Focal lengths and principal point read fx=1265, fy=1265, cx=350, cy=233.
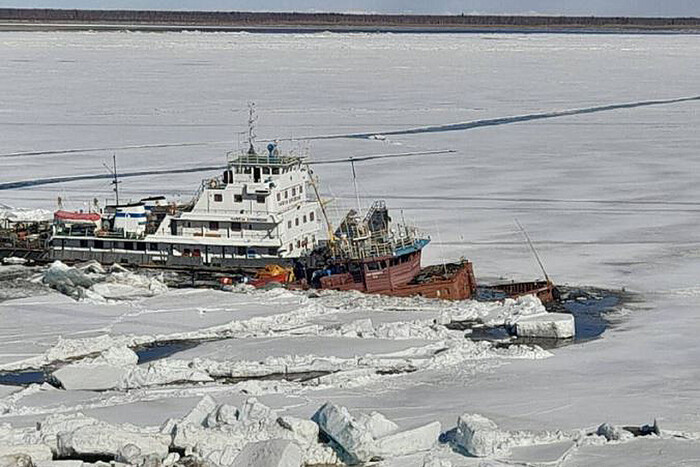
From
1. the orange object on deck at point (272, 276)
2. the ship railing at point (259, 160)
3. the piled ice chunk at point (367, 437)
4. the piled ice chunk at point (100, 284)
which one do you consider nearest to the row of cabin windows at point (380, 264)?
the orange object on deck at point (272, 276)

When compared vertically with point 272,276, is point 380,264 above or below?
above

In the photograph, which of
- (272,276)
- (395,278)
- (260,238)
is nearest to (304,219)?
(260,238)

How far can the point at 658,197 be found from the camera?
100.0 ft

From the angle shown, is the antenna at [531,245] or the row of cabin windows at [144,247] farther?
the row of cabin windows at [144,247]

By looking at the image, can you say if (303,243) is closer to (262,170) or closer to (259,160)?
(262,170)

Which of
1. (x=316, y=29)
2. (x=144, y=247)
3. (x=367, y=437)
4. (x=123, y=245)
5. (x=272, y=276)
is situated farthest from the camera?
(x=316, y=29)

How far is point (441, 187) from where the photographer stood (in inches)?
1258

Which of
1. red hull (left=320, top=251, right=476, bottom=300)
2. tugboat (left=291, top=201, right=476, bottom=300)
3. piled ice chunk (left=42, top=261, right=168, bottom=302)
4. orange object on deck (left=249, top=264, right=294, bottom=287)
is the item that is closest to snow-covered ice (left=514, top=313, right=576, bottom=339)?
tugboat (left=291, top=201, right=476, bottom=300)

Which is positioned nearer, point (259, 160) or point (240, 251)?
point (240, 251)

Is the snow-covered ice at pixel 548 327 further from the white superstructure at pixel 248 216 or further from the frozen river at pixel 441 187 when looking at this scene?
the white superstructure at pixel 248 216

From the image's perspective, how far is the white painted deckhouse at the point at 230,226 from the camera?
25.2 meters

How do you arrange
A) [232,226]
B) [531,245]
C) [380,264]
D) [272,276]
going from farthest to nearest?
[531,245] < [232,226] < [272,276] < [380,264]

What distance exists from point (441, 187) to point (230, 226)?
8.12 m

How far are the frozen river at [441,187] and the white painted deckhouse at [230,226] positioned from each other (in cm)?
286
